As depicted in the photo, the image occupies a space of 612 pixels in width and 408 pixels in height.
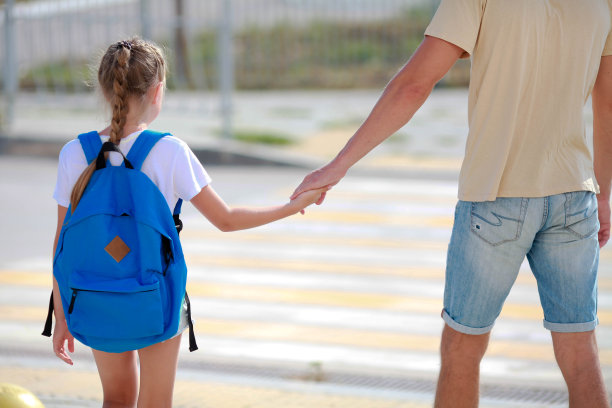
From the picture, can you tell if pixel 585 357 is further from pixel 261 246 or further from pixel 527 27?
pixel 261 246

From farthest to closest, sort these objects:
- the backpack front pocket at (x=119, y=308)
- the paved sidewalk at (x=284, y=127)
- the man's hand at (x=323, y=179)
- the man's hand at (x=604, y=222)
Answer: the paved sidewalk at (x=284, y=127), the man's hand at (x=604, y=222), the man's hand at (x=323, y=179), the backpack front pocket at (x=119, y=308)

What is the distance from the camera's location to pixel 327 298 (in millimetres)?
5809

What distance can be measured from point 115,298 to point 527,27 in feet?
4.55

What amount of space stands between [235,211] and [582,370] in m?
1.15

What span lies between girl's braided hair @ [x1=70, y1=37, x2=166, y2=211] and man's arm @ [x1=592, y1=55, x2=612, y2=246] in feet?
4.45

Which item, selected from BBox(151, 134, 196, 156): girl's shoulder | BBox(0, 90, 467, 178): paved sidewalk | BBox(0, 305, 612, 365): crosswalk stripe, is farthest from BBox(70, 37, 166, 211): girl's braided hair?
BBox(0, 90, 467, 178): paved sidewalk

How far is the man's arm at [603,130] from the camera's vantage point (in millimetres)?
3006

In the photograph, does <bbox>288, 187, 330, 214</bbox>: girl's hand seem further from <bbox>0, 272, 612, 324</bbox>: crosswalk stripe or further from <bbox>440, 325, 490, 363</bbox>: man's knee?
<bbox>0, 272, 612, 324</bbox>: crosswalk stripe

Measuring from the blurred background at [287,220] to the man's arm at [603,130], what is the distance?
1.23 m

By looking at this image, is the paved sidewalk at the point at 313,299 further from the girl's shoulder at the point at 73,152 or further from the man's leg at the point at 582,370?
the man's leg at the point at 582,370

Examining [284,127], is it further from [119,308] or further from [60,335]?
[119,308]

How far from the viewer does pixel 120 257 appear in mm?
2730

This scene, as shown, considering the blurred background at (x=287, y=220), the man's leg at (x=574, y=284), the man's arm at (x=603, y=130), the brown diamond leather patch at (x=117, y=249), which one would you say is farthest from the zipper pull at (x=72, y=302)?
the man's arm at (x=603, y=130)

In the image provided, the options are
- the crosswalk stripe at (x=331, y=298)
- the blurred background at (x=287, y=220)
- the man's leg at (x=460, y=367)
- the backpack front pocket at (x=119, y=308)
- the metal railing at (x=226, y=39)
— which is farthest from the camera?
the metal railing at (x=226, y=39)
